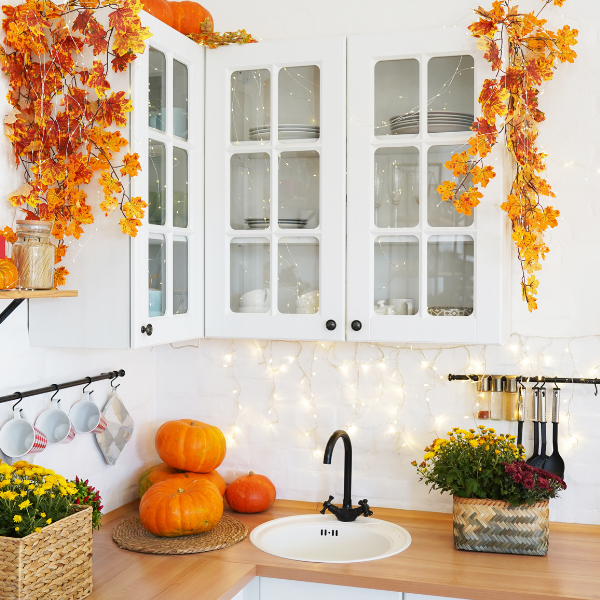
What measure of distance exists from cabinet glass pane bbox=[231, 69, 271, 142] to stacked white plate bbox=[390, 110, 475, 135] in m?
0.38

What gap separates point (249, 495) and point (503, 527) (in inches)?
31.3

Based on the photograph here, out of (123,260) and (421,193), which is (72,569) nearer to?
(123,260)

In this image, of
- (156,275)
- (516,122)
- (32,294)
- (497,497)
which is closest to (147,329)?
(156,275)

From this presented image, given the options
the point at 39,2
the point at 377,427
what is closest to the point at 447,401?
the point at 377,427

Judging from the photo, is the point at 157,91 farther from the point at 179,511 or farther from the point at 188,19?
the point at 179,511

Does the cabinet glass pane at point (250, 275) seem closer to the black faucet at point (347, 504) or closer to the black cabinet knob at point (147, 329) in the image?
the black cabinet knob at point (147, 329)

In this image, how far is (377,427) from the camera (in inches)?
90.7

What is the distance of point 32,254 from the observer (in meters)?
1.62

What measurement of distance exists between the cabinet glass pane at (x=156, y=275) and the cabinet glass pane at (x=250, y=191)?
29 cm

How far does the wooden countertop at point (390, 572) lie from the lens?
5.43ft

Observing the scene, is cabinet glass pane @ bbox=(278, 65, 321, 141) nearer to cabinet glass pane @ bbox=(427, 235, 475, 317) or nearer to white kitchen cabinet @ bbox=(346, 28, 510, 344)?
white kitchen cabinet @ bbox=(346, 28, 510, 344)

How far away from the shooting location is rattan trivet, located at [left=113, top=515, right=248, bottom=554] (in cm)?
190

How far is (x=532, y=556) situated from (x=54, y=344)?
140cm

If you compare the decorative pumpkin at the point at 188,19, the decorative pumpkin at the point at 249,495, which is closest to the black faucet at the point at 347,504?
the decorative pumpkin at the point at 249,495
